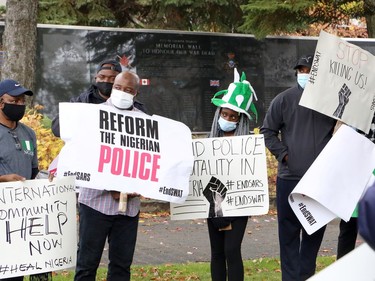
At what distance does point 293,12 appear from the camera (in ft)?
46.3

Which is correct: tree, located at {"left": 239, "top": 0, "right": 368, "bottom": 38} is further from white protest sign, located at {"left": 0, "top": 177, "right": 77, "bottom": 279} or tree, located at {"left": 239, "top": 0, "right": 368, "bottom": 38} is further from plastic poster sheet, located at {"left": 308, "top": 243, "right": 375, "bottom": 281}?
plastic poster sheet, located at {"left": 308, "top": 243, "right": 375, "bottom": 281}

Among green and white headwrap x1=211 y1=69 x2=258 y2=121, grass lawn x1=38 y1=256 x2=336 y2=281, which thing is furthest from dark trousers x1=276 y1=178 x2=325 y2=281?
grass lawn x1=38 y1=256 x2=336 y2=281

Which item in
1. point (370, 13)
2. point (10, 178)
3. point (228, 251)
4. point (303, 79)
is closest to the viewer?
point (10, 178)

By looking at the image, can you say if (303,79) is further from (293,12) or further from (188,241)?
(293,12)

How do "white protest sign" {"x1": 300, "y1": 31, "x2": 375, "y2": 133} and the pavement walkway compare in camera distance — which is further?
the pavement walkway

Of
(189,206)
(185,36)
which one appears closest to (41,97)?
(185,36)

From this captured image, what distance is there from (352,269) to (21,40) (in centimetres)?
1087

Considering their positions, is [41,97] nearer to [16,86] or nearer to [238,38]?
[238,38]

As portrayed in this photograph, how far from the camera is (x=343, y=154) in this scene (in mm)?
7434

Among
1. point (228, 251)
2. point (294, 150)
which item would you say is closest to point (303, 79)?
point (294, 150)

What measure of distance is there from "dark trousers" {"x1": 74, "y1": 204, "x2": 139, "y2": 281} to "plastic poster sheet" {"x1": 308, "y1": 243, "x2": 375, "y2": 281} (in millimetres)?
3270

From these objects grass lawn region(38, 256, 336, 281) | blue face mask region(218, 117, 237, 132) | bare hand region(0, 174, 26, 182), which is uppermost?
blue face mask region(218, 117, 237, 132)

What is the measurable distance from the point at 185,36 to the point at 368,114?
8.44 metres

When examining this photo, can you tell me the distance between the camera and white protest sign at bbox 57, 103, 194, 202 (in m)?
6.64
